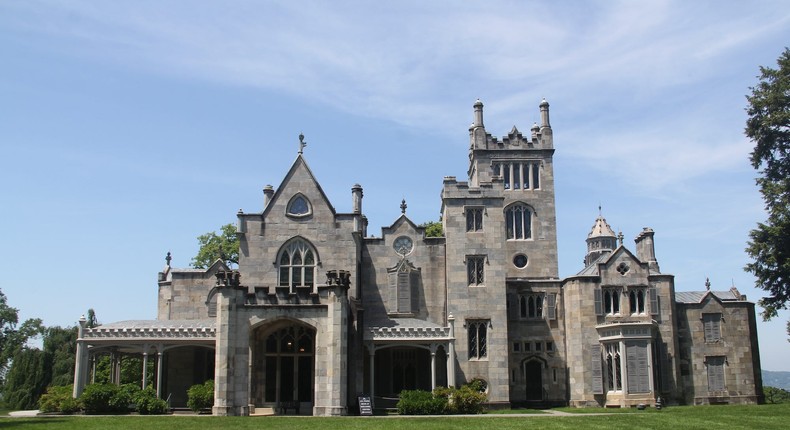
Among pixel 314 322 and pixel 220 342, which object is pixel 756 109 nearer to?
pixel 314 322

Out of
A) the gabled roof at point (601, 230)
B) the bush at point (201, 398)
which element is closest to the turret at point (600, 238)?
the gabled roof at point (601, 230)

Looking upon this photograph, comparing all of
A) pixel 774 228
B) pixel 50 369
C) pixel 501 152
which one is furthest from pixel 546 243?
pixel 50 369

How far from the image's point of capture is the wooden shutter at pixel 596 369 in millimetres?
43969

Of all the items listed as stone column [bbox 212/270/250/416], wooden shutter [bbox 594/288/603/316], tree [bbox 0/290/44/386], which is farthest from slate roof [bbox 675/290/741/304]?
tree [bbox 0/290/44/386]

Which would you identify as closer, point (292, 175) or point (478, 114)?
point (292, 175)

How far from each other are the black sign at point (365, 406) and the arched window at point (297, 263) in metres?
7.91

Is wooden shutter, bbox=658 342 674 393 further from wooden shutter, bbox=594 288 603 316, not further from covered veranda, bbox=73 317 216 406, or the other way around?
covered veranda, bbox=73 317 216 406

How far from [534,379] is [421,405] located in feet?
40.2

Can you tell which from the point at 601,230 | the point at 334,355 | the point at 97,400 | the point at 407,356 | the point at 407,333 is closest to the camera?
the point at 334,355

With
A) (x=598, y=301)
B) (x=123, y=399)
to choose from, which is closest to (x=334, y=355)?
(x=123, y=399)

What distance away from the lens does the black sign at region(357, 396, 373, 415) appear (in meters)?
36.1

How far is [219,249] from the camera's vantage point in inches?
2398

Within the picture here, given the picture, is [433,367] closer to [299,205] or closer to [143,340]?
[299,205]

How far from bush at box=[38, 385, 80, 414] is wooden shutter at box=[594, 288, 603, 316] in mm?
28559
